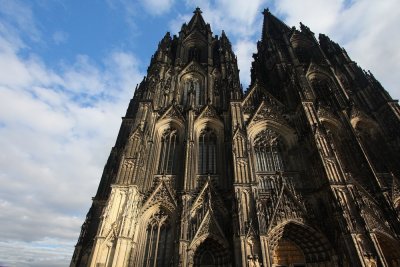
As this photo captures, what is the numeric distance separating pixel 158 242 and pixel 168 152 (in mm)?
6030

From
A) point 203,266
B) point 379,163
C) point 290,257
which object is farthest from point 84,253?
point 379,163

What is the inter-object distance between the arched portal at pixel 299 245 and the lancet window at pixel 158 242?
5.19 meters

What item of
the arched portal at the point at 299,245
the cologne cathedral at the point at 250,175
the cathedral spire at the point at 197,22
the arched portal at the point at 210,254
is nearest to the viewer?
the cologne cathedral at the point at 250,175

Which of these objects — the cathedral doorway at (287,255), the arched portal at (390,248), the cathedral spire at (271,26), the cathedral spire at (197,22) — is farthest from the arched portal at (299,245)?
the cathedral spire at (197,22)

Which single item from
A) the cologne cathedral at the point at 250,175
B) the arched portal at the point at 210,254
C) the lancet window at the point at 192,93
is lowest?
the arched portal at the point at 210,254

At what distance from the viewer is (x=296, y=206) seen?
14031mm

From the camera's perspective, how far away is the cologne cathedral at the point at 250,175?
41.8ft

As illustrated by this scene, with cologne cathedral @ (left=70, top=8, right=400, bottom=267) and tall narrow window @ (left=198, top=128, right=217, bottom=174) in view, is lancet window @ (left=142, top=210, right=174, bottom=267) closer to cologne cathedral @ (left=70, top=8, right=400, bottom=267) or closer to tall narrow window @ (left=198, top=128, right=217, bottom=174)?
cologne cathedral @ (left=70, top=8, right=400, bottom=267)

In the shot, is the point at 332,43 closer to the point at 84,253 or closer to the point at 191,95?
the point at 191,95

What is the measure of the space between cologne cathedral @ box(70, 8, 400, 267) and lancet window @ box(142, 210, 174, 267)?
53 mm

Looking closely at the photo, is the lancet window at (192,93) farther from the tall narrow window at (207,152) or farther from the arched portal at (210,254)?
the arched portal at (210,254)

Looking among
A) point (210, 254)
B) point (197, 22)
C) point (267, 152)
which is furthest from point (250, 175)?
point (197, 22)

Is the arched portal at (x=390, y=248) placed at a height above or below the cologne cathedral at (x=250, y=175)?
below

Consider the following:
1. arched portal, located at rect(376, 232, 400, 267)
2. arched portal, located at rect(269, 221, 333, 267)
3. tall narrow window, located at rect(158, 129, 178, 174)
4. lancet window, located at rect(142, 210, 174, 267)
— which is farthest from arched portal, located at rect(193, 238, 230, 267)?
arched portal, located at rect(376, 232, 400, 267)
